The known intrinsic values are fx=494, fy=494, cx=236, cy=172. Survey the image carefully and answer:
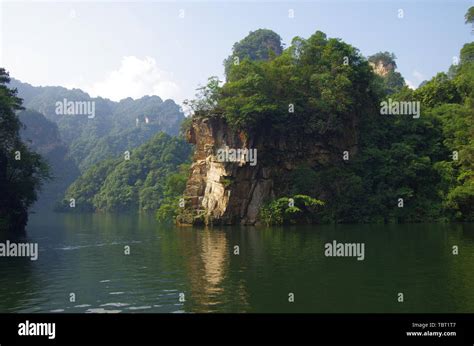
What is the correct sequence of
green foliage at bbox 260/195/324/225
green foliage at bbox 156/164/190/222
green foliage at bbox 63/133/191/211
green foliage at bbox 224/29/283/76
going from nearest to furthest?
green foliage at bbox 260/195/324/225 → green foliage at bbox 156/164/190/222 → green foliage at bbox 224/29/283/76 → green foliage at bbox 63/133/191/211

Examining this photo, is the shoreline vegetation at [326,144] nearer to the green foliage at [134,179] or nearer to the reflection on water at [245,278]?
the reflection on water at [245,278]

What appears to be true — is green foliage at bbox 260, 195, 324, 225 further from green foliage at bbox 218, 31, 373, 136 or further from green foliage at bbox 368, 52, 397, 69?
green foliage at bbox 368, 52, 397, 69

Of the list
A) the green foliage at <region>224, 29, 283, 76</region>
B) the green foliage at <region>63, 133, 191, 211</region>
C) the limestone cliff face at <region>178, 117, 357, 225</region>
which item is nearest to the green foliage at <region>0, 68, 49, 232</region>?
the limestone cliff face at <region>178, 117, 357, 225</region>

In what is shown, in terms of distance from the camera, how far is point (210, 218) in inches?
1937

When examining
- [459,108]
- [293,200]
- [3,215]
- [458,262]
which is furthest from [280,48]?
[458,262]

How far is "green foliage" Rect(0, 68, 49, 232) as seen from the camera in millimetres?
42812

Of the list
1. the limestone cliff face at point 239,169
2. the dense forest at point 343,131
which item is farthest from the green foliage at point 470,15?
the limestone cliff face at point 239,169

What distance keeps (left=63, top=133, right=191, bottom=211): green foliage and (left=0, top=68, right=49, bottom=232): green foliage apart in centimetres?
5726

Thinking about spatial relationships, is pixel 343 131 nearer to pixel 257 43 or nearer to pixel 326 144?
pixel 326 144

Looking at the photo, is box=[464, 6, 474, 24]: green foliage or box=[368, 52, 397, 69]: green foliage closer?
box=[464, 6, 474, 24]: green foliage

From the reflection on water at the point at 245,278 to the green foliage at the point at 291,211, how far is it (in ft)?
52.4

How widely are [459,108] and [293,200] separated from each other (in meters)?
22.4

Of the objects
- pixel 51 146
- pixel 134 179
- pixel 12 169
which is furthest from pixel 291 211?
pixel 51 146

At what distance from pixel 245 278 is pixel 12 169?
3316 centimetres
